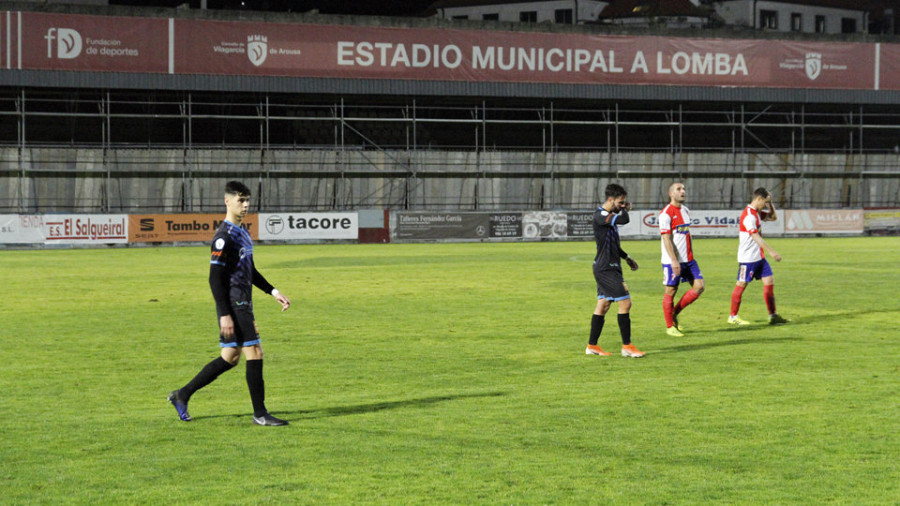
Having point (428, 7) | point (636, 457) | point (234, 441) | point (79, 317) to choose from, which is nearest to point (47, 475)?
point (234, 441)

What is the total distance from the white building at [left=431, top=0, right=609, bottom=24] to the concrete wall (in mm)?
17864

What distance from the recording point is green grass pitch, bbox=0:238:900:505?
680 centimetres

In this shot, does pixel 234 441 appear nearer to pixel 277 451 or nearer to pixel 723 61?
pixel 277 451

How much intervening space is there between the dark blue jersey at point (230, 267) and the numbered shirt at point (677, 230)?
7404mm

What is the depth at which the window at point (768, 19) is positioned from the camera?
7212cm

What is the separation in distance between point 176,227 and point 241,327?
120 ft

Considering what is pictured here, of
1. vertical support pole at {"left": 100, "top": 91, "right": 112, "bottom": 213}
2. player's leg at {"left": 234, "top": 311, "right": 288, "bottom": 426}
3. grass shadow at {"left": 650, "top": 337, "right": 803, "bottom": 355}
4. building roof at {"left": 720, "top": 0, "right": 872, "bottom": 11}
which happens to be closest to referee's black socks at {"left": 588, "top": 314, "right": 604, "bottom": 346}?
grass shadow at {"left": 650, "top": 337, "right": 803, "bottom": 355}

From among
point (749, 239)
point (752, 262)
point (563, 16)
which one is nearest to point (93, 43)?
point (563, 16)

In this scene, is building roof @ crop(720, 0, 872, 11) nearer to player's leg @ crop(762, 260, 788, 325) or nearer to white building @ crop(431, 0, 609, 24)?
white building @ crop(431, 0, 609, 24)

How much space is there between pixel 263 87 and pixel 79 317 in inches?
1369

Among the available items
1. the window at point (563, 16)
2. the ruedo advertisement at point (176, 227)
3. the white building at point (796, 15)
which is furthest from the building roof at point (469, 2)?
the ruedo advertisement at point (176, 227)

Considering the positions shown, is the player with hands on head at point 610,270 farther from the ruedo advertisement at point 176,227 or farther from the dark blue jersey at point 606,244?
the ruedo advertisement at point 176,227

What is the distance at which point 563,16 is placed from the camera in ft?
233

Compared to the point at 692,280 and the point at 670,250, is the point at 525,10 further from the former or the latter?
the point at 670,250
